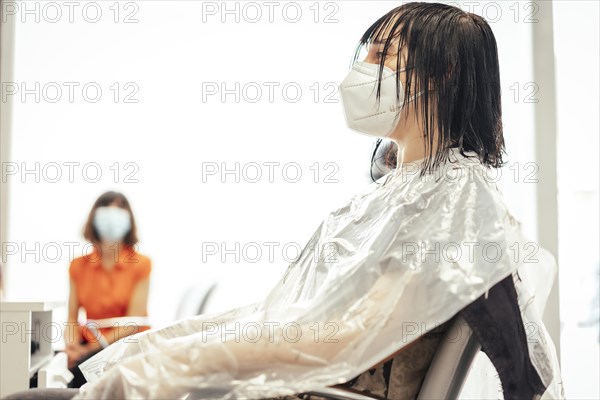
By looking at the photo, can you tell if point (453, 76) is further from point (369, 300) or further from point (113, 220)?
point (113, 220)

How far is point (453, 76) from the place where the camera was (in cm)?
116

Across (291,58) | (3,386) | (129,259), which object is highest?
(291,58)

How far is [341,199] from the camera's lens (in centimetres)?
399

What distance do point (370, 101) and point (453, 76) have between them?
0.17 meters

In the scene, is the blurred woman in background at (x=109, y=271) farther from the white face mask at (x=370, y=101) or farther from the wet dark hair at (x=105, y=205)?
the white face mask at (x=370, y=101)

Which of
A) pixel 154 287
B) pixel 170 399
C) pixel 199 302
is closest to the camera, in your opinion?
pixel 170 399

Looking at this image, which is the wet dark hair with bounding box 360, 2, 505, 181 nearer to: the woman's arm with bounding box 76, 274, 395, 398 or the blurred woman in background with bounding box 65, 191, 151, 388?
the woman's arm with bounding box 76, 274, 395, 398

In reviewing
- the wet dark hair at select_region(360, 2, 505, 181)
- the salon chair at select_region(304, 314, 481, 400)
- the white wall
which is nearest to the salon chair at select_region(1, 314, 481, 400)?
the salon chair at select_region(304, 314, 481, 400)

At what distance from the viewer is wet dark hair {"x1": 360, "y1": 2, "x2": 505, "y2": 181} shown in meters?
1.17

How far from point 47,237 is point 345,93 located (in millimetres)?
3022

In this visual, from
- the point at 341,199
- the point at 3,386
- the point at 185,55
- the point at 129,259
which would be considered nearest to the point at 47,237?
the point at 129,259

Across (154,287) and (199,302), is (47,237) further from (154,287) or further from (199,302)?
(199,302)

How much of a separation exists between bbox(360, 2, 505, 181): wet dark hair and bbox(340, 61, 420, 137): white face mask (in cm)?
3

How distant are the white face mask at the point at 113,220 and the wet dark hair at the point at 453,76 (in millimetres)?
2737
